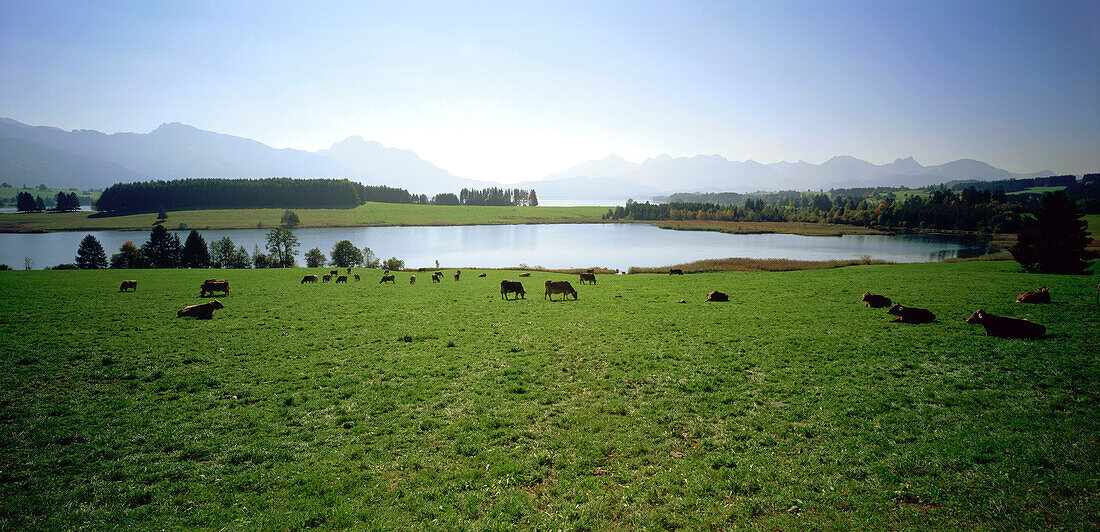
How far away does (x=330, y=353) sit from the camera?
12359 mm

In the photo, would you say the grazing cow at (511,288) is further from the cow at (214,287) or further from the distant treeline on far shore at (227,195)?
the distant treeline on far shore at (227,195)

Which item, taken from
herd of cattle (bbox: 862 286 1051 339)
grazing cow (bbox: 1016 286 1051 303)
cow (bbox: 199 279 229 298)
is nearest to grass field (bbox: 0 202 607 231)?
cow (bbox: 199 279 229 298)

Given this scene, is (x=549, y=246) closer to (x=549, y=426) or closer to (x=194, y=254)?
(x=194, y=254)

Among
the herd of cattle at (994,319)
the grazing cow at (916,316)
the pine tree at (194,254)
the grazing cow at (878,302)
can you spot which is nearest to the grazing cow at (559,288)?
the grazing cow at (878,302)

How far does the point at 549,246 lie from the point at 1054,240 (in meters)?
82.1

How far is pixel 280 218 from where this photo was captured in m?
138

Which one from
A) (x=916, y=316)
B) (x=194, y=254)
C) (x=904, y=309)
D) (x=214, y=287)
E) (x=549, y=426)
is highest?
(x=194, y=254)

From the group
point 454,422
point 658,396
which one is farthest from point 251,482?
point 658,396

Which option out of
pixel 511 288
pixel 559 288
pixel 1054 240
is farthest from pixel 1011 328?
pixel 1054 240

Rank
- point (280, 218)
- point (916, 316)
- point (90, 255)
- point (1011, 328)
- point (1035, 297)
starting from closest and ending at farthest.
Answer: point (1011, 328)
point (916, 316)
point (1035, 297)
point (90, 255)
point (280, 218)

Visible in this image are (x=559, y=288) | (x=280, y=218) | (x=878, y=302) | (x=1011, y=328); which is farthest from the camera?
(x=280, y=218)

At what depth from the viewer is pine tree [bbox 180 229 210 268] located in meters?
68.6

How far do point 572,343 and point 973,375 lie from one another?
10004mm

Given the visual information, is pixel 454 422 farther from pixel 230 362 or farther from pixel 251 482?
pixel 230 362
